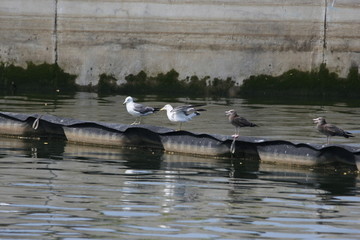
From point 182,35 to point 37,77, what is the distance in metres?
4.22

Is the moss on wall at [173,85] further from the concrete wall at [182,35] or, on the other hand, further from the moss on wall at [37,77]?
the moss on wall at [37,77]

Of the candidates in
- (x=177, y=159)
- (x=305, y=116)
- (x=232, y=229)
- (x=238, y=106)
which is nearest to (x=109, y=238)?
(x=232, y=229)

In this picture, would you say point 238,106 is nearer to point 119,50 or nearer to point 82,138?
point 119,50

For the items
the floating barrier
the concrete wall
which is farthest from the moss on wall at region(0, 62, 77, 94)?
the floating barrier

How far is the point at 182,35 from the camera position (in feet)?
90.5

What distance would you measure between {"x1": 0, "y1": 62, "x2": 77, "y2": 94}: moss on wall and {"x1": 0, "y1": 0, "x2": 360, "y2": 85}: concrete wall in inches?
7.7

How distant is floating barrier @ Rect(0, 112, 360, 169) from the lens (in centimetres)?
1522

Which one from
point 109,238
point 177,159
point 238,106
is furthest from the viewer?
point 238,106

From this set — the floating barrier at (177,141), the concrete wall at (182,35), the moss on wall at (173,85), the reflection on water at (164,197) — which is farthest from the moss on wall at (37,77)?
the reflection on water at (164,197)

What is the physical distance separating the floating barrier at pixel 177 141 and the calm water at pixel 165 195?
204mm

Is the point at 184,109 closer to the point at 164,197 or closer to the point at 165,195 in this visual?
the point at 165,195

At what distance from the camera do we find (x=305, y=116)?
2233cm

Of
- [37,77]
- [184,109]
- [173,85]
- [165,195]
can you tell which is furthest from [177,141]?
[37,77]

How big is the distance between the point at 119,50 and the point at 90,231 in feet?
58.9
